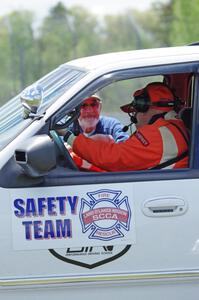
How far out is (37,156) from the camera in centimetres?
353

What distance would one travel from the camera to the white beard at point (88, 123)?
14.9 feet

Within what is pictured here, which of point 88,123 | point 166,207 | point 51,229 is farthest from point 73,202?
point 88,123

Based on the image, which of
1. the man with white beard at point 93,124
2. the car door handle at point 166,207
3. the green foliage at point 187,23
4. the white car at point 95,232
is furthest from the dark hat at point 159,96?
the green foliage at point 187,23

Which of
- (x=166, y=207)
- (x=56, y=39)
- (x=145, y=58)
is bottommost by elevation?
(x=166, y=207)

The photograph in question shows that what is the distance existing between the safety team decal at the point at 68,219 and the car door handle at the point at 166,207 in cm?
9

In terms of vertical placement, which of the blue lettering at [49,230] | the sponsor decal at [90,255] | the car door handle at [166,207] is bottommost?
the sponsor decal at [90,255]

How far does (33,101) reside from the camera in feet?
12.5

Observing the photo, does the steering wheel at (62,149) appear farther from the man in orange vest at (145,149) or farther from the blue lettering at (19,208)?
the blue lettering at (19,208)

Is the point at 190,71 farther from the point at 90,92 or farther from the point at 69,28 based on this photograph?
the point at 69,28

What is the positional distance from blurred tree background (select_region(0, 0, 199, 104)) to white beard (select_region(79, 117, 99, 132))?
435 inches

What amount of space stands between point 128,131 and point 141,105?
2.21 ft

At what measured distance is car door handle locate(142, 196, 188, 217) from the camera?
12.1ft

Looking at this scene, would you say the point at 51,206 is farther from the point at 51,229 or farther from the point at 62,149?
the point at 62,149

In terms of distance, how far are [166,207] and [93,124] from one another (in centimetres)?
109
